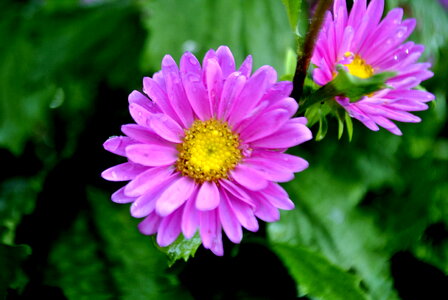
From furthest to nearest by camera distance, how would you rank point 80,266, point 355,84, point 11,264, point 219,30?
point 219,30 → point 80,266 → point 11,264 → point 355,84

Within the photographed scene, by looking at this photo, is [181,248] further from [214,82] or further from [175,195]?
[214,82]

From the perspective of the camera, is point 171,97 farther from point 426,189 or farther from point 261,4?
point 261,4

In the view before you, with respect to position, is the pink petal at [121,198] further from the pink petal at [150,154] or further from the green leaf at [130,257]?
the green leaf at [130,257]

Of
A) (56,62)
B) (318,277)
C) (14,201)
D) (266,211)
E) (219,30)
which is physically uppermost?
(56,62)

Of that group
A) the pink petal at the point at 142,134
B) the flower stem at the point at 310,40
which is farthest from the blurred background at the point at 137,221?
the pink petal at the point at 142,134

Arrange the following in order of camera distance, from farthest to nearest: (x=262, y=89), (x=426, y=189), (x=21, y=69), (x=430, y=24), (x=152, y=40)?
(x=21, y=69), (x=430, y=24), (x=152, y=40), (x=426, y=189), (x=262, y=89)

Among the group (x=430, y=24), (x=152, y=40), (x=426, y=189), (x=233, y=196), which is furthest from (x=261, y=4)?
(x=233, y=196)

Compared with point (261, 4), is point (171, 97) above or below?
below

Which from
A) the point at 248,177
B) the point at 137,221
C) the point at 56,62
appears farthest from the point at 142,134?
the point at 56,62
